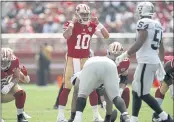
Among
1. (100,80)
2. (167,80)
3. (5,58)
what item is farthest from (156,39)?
(5,58)

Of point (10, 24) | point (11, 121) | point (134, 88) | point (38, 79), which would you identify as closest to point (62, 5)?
point (10, 24)

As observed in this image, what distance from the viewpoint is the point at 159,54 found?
899 cm

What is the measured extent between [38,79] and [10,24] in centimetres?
240

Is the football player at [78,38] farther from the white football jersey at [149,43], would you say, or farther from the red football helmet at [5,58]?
the white football jersey at [149,43]

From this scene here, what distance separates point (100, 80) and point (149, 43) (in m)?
0.84

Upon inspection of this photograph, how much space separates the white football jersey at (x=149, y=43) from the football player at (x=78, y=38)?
147 centimetres

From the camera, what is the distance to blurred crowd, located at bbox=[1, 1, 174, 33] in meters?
19.1

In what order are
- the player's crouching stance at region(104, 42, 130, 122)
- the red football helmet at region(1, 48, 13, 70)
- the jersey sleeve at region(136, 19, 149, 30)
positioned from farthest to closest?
the player's crouching stance at region(104, 42, 130, 122)
the red football helmet at region(1, 48, 13, 70)
the jersey sleeve at region(136, 19, 149, 30)

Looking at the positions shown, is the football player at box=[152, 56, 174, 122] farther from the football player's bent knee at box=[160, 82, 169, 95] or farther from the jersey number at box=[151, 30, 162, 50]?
the jersey number at box=[151, 30, 162, 50]

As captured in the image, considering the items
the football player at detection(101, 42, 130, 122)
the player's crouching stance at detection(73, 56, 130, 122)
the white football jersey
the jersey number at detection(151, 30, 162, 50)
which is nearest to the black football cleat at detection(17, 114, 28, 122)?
the football player at detection(101, 42, 130, 122)

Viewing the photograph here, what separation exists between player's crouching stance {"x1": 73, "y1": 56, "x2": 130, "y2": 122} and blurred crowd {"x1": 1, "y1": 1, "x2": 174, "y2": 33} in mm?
10632

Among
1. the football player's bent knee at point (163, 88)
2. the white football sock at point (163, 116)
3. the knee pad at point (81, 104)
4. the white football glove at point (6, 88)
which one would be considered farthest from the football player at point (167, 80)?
the white football glove at point (6, 88)

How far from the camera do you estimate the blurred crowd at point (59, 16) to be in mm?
19141

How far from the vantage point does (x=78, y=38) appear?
9758mm
